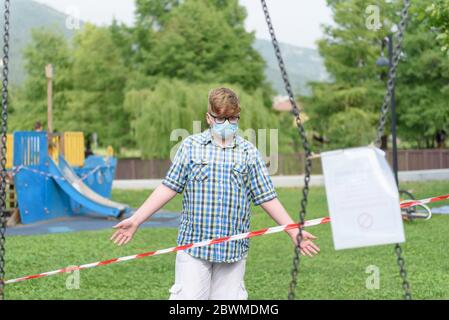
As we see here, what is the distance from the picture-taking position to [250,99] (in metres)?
28.2

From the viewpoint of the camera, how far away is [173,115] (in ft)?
88.7

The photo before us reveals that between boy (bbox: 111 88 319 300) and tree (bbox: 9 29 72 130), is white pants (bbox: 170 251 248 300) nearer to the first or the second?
boy (bbox: 111 88 319 300)

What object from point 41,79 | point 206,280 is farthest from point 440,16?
point 41,79

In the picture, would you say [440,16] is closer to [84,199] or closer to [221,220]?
[84,199]

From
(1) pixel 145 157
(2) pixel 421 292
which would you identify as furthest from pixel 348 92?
(2) pixel 421 292

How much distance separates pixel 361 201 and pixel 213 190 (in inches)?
34.7

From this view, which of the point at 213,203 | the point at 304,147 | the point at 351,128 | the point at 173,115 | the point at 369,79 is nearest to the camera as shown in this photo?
the point at 304,147

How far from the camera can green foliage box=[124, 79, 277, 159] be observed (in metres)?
27.3

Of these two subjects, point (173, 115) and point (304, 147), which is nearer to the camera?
point (304, 147)

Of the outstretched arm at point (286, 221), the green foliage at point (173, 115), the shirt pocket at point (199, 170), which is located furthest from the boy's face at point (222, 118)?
the green foliage at point (173, 115)

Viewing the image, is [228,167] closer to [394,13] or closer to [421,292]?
[421,292]

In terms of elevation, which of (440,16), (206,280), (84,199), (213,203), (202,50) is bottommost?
(84,199)

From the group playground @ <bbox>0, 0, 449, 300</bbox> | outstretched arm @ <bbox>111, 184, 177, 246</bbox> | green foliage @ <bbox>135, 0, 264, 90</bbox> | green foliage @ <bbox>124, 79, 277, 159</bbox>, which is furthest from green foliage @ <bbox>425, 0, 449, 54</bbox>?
green foliage @ <bbox>135, 0, 264, 90</bbox>
